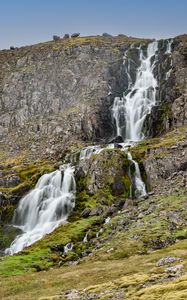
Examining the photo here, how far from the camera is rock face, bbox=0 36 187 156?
136125mm

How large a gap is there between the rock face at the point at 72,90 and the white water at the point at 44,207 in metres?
31.3

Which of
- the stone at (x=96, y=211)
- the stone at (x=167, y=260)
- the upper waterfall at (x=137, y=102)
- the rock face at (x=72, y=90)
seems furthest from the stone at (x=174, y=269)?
the upper waterfall at (x=137, y=102)

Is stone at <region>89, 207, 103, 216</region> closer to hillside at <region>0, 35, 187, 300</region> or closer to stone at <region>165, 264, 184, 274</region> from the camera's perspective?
hillside at <region>0, 35, 187, 300</region>

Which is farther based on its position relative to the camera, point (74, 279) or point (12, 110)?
point (12, 110)

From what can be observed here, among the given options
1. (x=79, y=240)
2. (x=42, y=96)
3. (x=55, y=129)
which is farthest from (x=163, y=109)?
(x=79, y=240)

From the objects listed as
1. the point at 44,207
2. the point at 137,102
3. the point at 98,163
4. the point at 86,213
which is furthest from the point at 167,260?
the point at 137,102

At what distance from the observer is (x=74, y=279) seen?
4844cm

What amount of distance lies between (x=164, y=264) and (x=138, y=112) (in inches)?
3538

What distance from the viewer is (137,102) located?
13975 cm

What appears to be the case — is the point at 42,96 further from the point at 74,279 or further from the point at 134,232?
the point at 74,279

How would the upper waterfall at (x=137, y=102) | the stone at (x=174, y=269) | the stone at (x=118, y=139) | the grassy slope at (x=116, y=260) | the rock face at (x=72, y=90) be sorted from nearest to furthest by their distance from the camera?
the grassy slope at (x=116, y=260), the stone at (x=174, y=269), the stone at (x=118, y=139), the upper waterfall at (x=137, y=102), the rock face at (x=72, y=90)

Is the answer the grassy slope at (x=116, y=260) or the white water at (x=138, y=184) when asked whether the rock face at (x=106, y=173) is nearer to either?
the white water at (x=138, y=184)

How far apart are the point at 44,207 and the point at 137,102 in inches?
2306

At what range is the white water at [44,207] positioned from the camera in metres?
84.8
